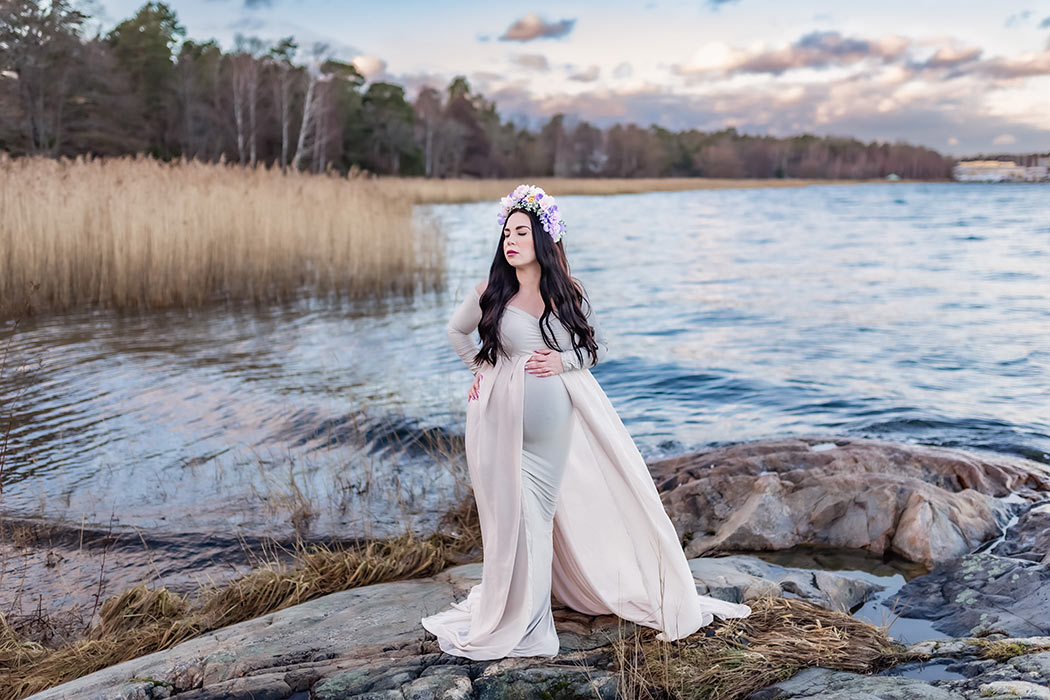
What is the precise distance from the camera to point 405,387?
8891 mm

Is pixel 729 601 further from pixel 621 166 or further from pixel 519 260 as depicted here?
pixel 621 166

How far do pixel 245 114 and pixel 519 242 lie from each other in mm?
44784

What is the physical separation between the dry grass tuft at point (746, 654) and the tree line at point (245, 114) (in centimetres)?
1329

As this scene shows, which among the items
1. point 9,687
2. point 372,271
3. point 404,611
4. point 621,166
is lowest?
point 9,687

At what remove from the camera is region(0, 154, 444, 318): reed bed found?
11086mm

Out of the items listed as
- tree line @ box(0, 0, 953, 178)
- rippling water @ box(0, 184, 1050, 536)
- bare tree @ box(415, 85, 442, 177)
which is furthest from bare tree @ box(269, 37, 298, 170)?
rippling water @ box(0, 184, 1050, 536)

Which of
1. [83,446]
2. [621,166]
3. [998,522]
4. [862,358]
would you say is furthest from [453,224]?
[621,166]

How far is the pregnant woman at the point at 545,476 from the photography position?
10.5 ft

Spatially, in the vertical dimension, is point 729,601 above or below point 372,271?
below

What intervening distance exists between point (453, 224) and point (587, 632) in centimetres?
2636

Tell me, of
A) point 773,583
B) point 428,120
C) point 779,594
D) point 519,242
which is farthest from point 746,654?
point 428,120

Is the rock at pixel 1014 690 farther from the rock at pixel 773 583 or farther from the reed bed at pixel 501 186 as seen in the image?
the reed bed at pixel 501 186

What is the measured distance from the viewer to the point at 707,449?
673 cm

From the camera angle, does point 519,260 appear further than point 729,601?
No
